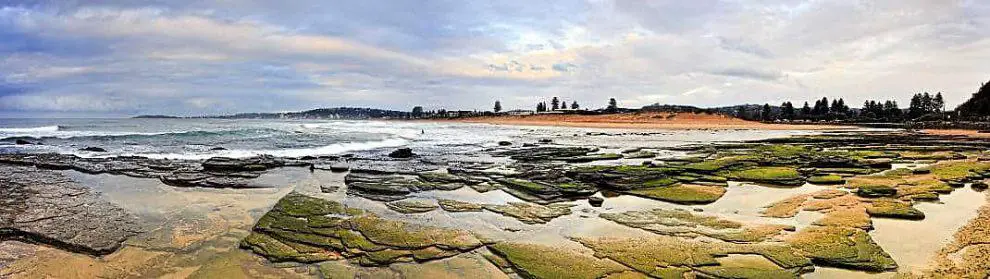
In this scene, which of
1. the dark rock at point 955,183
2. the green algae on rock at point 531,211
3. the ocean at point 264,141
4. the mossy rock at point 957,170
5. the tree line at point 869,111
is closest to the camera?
the green algae on rock at point 531,211

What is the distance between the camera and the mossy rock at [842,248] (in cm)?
836

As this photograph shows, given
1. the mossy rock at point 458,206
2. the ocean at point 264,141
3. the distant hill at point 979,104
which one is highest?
the distant hill at point 979,104

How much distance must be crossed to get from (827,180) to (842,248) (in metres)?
10.7

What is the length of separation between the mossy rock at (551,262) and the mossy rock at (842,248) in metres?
3.58

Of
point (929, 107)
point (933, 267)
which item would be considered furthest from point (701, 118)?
point (933, 267)

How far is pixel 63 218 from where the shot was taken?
40.1 ft

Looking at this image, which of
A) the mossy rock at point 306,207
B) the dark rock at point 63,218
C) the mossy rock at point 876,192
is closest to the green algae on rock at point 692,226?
the mossy rock at point 876,192

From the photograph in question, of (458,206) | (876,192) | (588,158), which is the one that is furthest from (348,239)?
(588,158)

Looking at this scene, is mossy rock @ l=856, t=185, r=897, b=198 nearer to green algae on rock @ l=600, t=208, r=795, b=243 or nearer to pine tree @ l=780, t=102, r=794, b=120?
green algae on rock @ l=600, t=208, r=795, b=243

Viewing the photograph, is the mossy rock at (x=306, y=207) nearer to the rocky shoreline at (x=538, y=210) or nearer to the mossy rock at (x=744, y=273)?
the rocky shoreline at (x=538, y=210)

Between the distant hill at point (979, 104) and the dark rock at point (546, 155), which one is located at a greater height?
the distant hill at point (979, 104)

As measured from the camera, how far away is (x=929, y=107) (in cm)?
11894

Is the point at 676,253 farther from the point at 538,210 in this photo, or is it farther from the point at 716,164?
the point at 716,164

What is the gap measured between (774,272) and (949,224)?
6.33m
